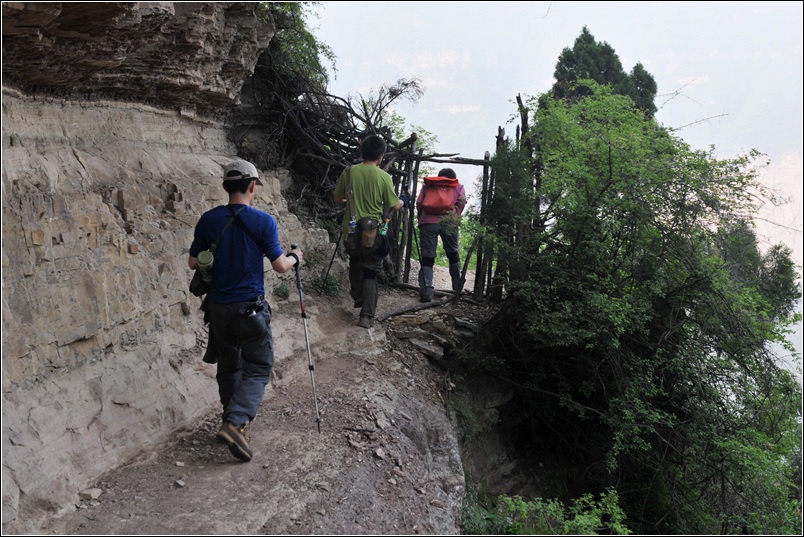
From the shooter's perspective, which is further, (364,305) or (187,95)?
(364,305)

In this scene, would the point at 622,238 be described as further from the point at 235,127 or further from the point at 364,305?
A: the point at 235,127

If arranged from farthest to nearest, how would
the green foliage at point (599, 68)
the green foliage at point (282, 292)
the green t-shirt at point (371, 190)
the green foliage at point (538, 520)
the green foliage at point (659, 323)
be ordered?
the green foliage at point (599, 68) → the green foliage at point (282, 292) → the green t-shirt at point (371, 190) → the green foliage at point (659, 323) → the green foliage at point (538, 520)

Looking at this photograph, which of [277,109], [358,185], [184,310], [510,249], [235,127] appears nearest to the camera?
[184,310]

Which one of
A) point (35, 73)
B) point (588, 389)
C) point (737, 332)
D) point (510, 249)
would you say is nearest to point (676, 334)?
point (737, 332)

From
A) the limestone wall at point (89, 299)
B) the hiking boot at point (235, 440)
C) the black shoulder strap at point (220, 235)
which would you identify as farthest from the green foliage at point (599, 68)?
the hiking boot at point (235, 440)

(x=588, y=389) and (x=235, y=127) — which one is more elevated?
(x=235, y=127)

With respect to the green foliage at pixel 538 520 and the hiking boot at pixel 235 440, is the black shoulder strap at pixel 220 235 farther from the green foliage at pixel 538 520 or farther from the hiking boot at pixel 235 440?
the green foliage at pixel 538 520

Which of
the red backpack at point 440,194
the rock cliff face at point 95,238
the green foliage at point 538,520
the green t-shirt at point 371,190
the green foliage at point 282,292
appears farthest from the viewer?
the red backpack at point 440,194

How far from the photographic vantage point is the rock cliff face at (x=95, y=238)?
154 inches

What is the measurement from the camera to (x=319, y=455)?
15.5ft

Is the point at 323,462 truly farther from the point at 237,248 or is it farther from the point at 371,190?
the point at 371,190

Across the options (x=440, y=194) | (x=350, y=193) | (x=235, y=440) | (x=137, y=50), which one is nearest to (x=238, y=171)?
(x=235, y=440)

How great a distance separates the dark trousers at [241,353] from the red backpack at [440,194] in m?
4.18

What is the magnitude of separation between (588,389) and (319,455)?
375cm
